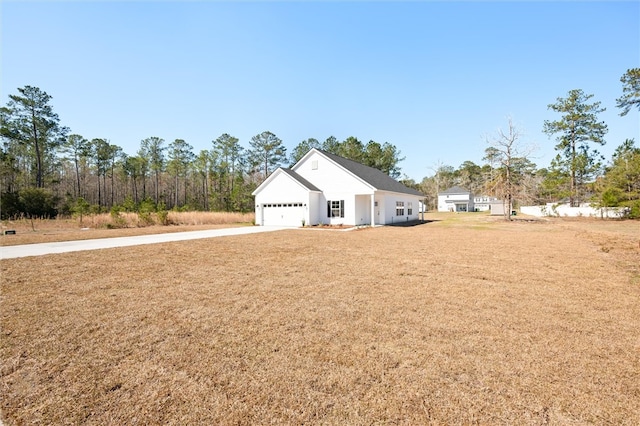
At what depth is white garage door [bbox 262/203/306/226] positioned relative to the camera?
73.6 feet

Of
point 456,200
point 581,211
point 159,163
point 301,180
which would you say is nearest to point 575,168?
point 581,211

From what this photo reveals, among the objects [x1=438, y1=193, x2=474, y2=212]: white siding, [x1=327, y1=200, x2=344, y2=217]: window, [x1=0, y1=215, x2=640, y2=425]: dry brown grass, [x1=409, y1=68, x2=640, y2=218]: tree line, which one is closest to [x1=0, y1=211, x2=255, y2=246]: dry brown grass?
[x1=327, y1=200, x2=344, y2=217]: window

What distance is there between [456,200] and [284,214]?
50.7m

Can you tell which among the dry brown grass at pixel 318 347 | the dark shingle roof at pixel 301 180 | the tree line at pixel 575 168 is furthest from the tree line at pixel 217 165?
the dry brown grass at pixel 318 347

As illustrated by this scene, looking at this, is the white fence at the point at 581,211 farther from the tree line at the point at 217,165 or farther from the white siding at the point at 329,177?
the white siding at the point at 329,177

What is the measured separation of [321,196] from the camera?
23.4 metres

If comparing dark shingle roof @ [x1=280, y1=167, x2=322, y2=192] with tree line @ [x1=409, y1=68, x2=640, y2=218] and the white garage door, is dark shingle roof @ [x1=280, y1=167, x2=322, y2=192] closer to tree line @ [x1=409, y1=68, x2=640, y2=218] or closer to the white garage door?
the white garage door

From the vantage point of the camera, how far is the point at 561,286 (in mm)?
6023

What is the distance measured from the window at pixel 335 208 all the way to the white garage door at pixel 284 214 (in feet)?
7.37

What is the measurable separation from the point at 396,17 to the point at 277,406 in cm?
1566

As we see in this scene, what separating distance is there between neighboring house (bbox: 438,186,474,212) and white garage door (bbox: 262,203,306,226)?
50.0m

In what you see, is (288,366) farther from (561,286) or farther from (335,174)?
(335,174)

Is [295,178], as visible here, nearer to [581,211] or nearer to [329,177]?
[329,177]

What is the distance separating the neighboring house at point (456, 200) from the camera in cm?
6097
